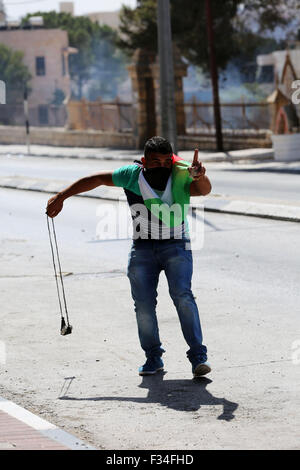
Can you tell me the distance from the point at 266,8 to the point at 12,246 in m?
45.3

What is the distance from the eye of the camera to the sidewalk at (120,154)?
35219mm

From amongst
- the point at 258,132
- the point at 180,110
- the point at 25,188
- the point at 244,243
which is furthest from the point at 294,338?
the point at 180,110

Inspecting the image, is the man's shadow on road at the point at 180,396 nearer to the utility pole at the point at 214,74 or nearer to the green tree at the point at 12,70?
the utility pole at the point at 214,74

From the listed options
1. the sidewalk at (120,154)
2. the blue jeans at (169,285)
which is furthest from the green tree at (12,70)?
the blue jeans at (169,285)

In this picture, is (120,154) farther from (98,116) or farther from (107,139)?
(98,116)

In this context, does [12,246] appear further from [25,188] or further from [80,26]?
[80,26]

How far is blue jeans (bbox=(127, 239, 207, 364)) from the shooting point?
25.1 feet

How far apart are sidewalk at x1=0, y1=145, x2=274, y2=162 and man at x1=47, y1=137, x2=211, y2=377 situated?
89.3 ft

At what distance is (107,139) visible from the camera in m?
47.2

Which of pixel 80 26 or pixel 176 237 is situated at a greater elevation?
pixel 80 26

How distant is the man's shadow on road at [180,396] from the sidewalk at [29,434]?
0.57 meters

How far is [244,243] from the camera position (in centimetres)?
1489

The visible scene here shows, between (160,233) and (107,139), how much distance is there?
39.8 m

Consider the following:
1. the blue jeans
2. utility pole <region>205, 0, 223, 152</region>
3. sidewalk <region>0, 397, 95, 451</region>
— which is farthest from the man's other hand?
utility pole <region>205, 0, 223, 152</region>
